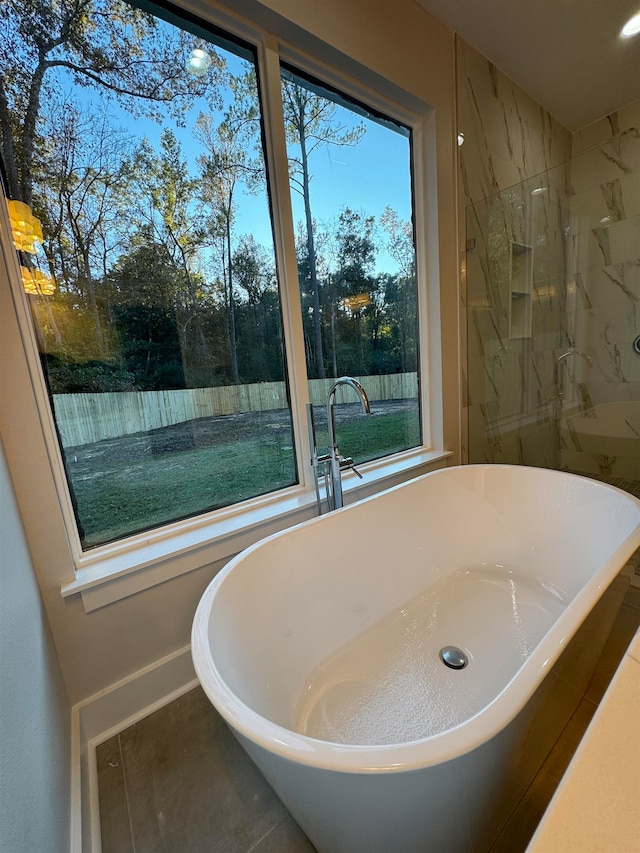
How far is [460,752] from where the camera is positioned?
0.57 meters

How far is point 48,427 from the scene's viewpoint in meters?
1.13

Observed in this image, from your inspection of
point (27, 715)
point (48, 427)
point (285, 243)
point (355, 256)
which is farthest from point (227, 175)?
point (27, 715)

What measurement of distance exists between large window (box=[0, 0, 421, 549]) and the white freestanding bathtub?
1.72 feet

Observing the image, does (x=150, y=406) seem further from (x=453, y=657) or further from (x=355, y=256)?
(x=453, y=657)

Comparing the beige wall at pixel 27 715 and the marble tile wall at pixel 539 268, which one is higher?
the marble tile wall at pixel 539 268

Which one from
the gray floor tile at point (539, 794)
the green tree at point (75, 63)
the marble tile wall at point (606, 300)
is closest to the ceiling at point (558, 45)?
the marble tile wall at point (606, 300)

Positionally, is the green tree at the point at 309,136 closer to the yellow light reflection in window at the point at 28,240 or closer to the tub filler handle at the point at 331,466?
the tub filler handle at the point at 331,466

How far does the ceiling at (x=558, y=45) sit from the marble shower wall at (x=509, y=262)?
91 mm

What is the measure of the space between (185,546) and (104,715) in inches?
24.1

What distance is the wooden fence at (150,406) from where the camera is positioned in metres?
1.22

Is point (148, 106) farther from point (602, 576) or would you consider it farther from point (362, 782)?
point (602, 576)

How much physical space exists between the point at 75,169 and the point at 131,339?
0.56m

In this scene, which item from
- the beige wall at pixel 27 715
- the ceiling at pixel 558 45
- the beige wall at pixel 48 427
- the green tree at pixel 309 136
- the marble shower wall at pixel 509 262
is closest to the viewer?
the beige wall at pixel 27 715

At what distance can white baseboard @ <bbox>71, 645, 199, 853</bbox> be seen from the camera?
92 centimetres
